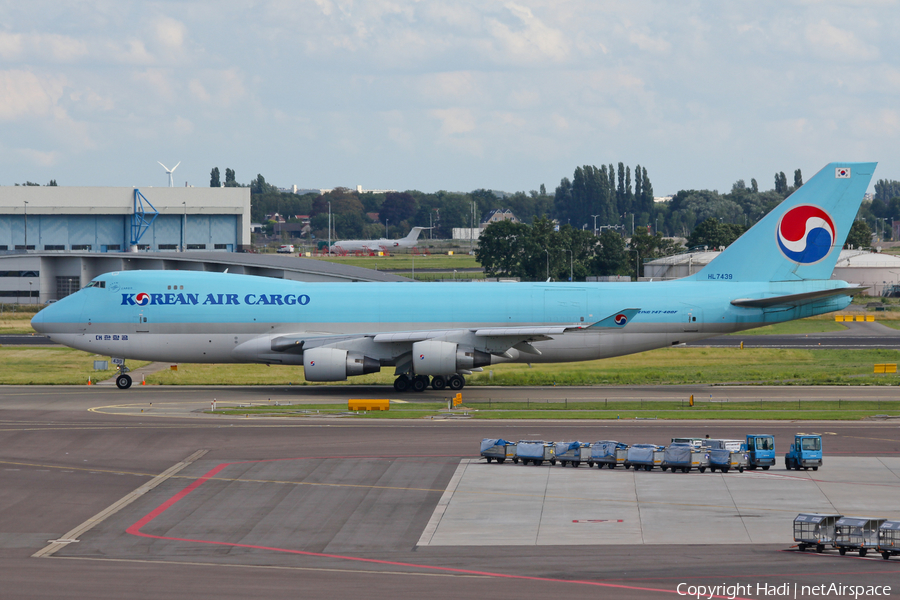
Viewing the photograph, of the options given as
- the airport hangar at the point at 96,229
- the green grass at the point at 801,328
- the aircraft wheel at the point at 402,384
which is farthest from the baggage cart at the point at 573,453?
the airport hangar at the point at 96,229

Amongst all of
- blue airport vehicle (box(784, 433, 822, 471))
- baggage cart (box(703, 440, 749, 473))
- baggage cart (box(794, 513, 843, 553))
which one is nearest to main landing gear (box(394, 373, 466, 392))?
baggage cart (box(703, 440, 749, 473))

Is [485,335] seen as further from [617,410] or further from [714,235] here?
[714,235]

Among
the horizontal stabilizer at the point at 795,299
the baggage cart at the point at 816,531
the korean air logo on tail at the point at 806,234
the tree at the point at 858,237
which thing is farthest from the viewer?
the tree at the point at 858,237

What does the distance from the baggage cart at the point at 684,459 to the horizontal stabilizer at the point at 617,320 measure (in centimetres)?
1784

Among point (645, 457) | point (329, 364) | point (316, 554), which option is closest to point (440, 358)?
point (329, 364)

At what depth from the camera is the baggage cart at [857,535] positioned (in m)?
21.9

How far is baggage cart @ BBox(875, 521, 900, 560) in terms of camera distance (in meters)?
21.6

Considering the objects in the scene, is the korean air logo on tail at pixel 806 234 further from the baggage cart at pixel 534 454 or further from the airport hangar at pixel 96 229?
the airport hangar at pixel 96 229

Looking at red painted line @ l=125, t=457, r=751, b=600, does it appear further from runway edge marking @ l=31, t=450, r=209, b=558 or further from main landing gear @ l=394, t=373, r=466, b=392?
main landing gear @ l=394, t=373, r=466, b=392

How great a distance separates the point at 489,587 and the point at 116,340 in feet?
126

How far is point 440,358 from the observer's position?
49.6 metres

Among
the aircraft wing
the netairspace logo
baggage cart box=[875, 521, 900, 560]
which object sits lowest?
the netairspace logo

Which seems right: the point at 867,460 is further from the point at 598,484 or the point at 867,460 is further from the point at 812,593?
the point at 812,593

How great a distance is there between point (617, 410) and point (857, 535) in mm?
23773
